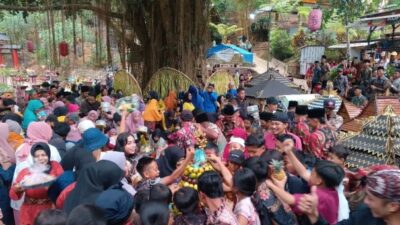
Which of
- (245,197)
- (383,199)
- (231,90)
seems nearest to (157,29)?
(231,90)

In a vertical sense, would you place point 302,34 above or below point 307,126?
above

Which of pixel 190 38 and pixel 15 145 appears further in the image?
pixel 190 38

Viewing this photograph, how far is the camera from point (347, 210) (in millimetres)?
2441

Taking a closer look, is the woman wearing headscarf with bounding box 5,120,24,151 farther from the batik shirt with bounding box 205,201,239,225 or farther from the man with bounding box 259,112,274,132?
the man with bounding box 259,112,274,132

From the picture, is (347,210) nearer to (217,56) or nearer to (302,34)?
(217,56)

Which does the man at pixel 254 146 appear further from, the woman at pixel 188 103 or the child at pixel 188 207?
the woman at pixel 188 103

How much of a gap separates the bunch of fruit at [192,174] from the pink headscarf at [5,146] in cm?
168

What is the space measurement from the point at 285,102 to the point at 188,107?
6.22ft

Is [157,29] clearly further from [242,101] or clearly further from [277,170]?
[277,170]

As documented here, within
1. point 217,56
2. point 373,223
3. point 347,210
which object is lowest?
point 347,210

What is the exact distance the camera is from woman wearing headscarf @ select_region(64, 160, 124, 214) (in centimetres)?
232

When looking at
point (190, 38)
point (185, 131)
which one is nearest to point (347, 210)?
point (185, 131)

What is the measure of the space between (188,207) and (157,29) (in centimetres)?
712

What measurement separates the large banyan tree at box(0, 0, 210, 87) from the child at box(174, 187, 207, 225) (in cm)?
658
